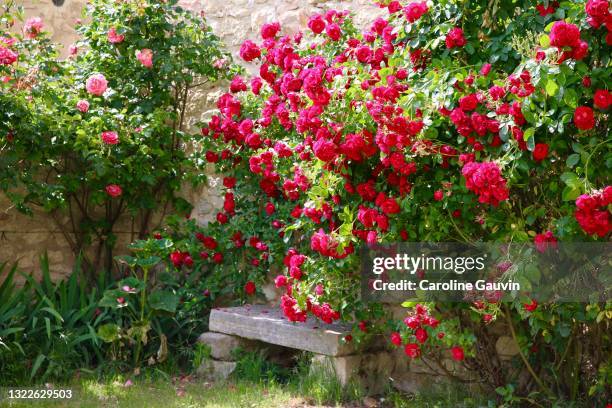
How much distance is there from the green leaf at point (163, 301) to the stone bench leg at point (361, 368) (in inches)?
40.5

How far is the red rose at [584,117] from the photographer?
2684 mm

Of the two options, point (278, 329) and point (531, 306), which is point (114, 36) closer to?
point (278, 329)

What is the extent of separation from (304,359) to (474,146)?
183 cm

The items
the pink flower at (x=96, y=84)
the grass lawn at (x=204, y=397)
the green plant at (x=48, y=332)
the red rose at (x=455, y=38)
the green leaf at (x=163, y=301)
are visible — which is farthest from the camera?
the pink flower at (x=96, y=84)

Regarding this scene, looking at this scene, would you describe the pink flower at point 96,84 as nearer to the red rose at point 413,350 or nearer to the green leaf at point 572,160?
the red rose at point 413,350

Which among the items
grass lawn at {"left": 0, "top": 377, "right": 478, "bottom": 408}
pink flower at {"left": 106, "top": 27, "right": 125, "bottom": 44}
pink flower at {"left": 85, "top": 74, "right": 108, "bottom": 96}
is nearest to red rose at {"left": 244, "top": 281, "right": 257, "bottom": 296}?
grass lawn at {"left": 0, "top": 377, "right": 478, "bottom": 408}

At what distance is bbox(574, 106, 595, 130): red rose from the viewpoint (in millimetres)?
2684

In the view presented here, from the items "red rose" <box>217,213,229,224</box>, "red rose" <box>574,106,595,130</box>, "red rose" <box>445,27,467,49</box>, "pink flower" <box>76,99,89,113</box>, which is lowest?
"red rose" <box>217,213,229,224</box>

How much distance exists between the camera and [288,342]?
416 centimetres

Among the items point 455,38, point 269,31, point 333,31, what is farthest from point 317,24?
point 455,38

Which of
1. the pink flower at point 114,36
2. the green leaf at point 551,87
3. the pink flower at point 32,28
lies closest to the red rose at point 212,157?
the pink flower at point 114,36

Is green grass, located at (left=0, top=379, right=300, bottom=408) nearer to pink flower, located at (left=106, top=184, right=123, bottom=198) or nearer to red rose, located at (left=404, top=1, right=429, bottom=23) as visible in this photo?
pink flower, located at (left=106, top=184, right=123, bottom=198)

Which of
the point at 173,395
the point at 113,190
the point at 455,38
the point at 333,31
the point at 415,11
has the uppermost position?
the point at 333,31

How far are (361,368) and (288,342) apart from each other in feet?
1.42
